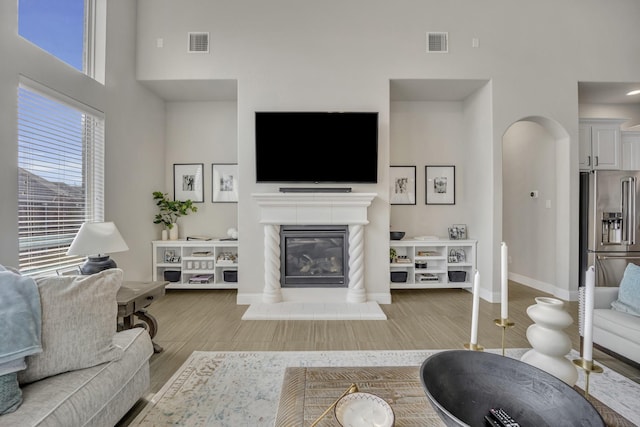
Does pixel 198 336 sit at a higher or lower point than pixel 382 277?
lower

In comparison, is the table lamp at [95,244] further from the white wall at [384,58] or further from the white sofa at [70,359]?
the white wall at [384,58]

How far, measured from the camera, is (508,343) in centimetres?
258

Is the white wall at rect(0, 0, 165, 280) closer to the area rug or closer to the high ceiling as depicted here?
the area rug

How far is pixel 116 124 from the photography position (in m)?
3.41

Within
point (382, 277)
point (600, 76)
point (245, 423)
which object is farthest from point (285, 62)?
point (600, 76)

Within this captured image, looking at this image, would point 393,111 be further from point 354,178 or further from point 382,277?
point 382,277

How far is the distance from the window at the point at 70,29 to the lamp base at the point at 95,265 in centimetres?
188

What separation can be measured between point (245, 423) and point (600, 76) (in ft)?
18.0

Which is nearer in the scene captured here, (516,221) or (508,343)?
(508,343)

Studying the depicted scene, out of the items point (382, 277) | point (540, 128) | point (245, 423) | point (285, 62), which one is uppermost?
point (285, 62)

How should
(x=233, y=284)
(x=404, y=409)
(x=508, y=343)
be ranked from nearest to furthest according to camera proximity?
(x=404, y=409), (x=508, y=343), (x=233, y=284)

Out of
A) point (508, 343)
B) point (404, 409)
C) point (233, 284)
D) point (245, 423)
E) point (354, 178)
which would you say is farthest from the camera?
point (233, 284)

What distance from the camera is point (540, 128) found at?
4.34 meters

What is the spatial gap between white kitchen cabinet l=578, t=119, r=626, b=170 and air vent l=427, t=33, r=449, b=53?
87.2 inches
